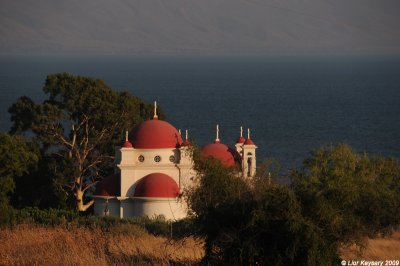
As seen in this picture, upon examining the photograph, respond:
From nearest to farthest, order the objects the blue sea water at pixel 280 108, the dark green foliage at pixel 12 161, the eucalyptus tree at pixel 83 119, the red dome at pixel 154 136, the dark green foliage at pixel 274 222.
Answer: the dark green foliage at pixel 274 222 → the red dome at pixel 154 136 → the dark green foliage at pixel 12 161 → the eucalyptus tree at pixel 83 119 → the blue sea water at pixel 280 108

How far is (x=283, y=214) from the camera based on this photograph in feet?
63.2

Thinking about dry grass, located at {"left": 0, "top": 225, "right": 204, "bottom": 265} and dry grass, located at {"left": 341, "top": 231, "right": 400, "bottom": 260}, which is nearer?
dry grass, located at {"left": 0, "top": 225, "right": 204, "bottom": 265}

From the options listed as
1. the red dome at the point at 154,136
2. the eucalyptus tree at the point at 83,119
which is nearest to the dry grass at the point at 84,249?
the red dome at the point at 154,136

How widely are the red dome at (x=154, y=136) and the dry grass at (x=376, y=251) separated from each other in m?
13.9

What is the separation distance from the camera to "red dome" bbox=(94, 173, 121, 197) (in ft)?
130

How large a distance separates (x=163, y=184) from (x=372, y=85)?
138514 millimetres

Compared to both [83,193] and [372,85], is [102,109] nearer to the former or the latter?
[83,193]

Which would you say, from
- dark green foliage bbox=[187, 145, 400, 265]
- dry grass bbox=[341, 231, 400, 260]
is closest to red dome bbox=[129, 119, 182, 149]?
dry grass bbox=[341, 231, 400, 260]

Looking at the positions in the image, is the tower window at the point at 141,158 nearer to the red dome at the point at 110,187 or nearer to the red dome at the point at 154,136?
the red dome at the point at 154,136

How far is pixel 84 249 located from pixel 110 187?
66.8ft

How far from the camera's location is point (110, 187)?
3981cm

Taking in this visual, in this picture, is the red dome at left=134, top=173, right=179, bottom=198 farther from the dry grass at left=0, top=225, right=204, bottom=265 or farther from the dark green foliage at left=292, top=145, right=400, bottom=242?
the dry grass at left=0, top=225, right=204, bottom=265

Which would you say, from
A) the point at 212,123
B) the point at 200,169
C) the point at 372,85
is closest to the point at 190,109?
the point at 212,123

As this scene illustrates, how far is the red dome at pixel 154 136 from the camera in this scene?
128 feet
